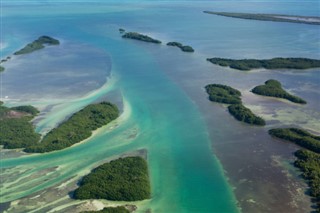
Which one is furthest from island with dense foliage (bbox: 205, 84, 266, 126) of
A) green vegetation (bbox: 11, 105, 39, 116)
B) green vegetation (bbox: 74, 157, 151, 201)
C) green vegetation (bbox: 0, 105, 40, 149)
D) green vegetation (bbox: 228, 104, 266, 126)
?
green vegetation (bbox: 0, 105, 40, 149)

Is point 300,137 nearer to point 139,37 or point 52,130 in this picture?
point 52,130

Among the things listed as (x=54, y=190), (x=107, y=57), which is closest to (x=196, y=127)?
(x=54, y=190)

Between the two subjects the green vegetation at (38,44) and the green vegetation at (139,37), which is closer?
the green vegetation at (38,44)

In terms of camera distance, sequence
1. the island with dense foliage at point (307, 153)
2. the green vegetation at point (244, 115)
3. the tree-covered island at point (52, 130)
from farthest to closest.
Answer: the green vegetation at point (244, 115), the tree-covered island at point (52, 130), the island with dense foliage at point (307, 153)

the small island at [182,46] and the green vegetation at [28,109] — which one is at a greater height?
the small island at [182,46]

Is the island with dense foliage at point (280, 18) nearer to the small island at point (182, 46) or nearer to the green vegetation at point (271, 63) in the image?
the small island at point (182, 46)

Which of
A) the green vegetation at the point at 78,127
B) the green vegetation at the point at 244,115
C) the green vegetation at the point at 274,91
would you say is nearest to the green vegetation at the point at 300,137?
the green vegetation at the point at 244,115
